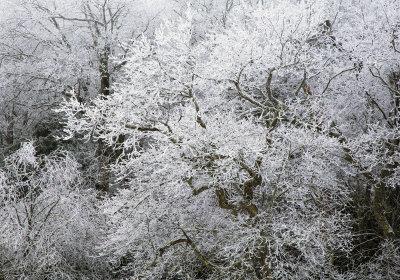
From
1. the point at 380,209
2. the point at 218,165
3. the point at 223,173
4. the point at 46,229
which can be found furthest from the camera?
the point at 380,209

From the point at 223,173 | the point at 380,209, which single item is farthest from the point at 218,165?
the point at 380,209

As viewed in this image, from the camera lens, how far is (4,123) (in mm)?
14383

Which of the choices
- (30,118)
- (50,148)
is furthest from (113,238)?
(30,118)

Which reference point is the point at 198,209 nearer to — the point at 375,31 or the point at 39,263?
the point at 39,263

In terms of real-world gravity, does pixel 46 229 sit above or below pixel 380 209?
above

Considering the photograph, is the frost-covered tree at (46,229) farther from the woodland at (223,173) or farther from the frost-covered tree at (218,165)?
the frost-covered tree at (218,165)

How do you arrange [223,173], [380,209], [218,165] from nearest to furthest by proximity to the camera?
1. [223,173]
2. [218,165]
3. [380,209]

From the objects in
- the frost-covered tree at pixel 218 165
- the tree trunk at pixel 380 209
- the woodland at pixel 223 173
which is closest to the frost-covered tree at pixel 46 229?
the woodland at pixel 223 173

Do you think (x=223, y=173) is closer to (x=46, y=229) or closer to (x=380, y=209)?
(x=46, y=229)

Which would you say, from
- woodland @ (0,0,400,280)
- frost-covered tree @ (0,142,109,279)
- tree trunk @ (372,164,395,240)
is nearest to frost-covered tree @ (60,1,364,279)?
woodland @ (0,0,400,280)

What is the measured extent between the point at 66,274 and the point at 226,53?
5.60 meters

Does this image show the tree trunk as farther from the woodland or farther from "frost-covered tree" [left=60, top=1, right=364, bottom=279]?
"frost-covered tree" [left=60, top=1, right=364, bottom=279]

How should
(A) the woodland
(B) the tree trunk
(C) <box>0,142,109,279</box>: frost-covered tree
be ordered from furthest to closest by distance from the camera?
1. (B) the tree trunk
2. (C) <box>0,142,109,279</box>: frost-covered tree
3. (A) the woodland

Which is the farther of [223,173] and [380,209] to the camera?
[380,209]
